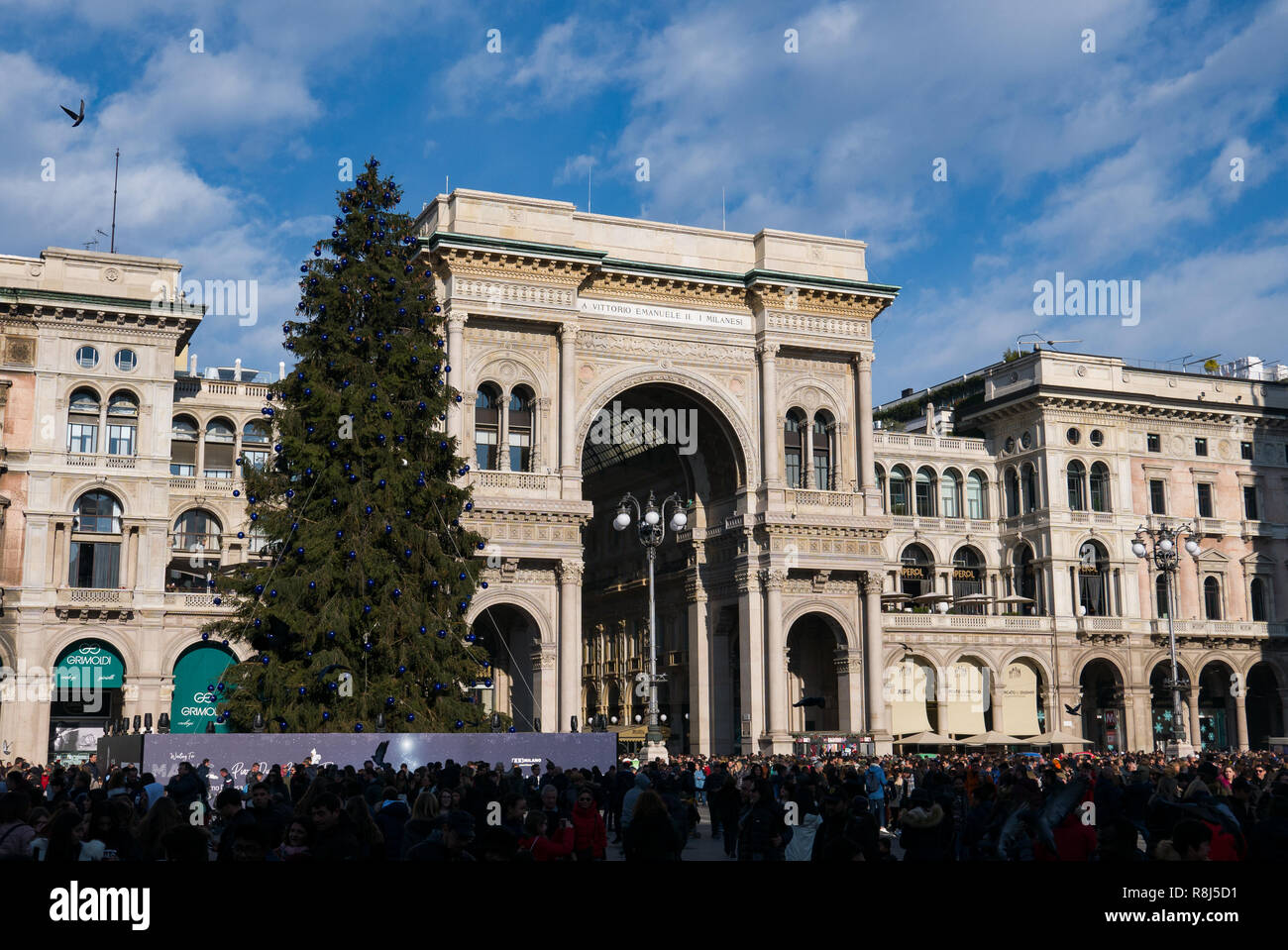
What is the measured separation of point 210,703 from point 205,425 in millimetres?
12418

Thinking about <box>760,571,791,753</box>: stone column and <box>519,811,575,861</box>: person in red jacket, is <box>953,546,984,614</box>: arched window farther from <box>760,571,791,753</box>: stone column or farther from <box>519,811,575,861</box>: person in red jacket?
<box>519,811,575,861</box>: person in red jacket

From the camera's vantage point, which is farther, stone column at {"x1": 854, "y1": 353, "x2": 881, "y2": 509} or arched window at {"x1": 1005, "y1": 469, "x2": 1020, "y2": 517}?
arched window at {"x1": 1005, "y1": 469, "x2": 1020, "y2": 517}

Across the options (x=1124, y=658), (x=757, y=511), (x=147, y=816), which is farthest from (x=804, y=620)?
(x=147, y=816)

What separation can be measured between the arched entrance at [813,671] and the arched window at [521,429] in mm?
12702

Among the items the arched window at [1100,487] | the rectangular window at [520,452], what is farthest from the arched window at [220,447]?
the arched window at [1100,487]

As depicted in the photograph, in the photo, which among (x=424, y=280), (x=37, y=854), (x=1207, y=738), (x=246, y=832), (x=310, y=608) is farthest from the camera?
(x=1207, y=738)

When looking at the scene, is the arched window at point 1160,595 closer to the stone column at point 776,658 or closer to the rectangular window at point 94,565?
the stone column at point 776,658

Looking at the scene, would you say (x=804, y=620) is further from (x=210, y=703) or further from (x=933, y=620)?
(x=210, y=703)

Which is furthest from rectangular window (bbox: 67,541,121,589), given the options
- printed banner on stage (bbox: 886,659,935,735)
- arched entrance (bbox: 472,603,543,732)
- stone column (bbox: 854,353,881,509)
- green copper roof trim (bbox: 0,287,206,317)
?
printed banner on stage (bbox: 886,659,935,735)

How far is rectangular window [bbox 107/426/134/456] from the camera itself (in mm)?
49312

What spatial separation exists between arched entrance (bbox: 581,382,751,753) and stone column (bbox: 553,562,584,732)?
165 inches

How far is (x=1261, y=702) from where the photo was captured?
224ft

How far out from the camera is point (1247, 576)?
67500 mm

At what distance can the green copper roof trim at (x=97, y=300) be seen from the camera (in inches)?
1866
